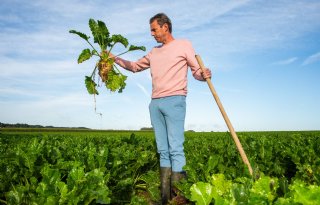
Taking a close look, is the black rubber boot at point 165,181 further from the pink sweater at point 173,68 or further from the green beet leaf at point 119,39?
the green beet leaf at point 119,39

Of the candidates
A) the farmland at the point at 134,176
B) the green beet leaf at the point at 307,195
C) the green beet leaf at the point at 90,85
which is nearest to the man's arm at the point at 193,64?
the farmland at the point at 134,176

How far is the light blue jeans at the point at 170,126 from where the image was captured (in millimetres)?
4703

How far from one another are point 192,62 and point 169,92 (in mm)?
472

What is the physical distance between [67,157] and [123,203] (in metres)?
1.05

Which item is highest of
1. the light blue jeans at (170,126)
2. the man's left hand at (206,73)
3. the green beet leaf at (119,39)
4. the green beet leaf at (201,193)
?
the green beet leaf at (119,39)

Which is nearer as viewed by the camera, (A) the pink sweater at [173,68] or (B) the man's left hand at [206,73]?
(B) the man's left hand at [206,73]

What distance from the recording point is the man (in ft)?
15.5

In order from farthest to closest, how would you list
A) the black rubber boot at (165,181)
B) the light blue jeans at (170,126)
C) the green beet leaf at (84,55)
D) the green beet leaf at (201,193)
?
1. the green beet leaf at (84,55)
2. the black rubber boot at (165,181)
3. the light blue jeans at (170,126)
4. the green beet leaf at (201,193)

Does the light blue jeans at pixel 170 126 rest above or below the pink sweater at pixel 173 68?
below

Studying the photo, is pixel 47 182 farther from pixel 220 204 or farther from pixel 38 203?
pixel 220 204

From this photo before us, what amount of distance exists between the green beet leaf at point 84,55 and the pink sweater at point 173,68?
1462mm

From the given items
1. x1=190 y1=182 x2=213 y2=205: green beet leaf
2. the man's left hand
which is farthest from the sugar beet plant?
x1=190 y1=182 x2=213 y2=205: green beet leaf

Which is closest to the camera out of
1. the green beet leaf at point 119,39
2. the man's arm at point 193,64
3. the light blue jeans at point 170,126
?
the man's arm at point 193,64

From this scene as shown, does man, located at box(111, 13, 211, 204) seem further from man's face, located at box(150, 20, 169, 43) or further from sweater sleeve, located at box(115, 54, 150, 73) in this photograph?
sweater sleeve, located at box(115, 54, 150, 73)
